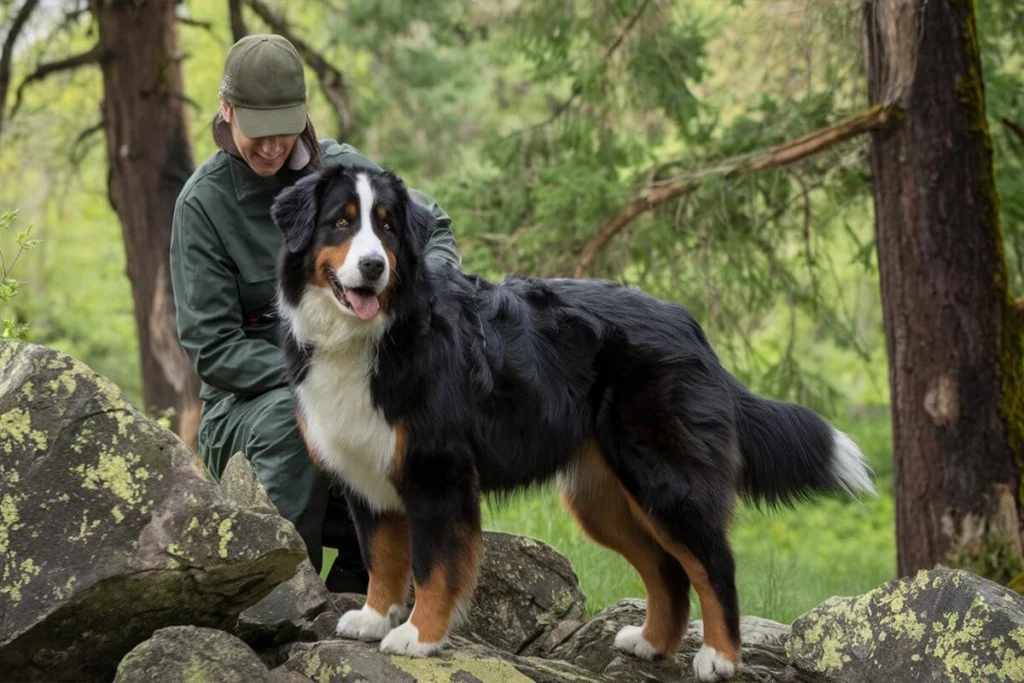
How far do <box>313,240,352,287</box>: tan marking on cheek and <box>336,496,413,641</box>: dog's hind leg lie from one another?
2.85 feet

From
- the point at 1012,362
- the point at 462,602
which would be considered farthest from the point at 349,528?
the point at 1012,362

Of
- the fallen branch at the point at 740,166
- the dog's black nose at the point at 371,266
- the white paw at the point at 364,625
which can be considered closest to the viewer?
the dog's black nose at the point at 371,266

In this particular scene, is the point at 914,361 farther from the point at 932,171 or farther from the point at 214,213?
the point at 214,213

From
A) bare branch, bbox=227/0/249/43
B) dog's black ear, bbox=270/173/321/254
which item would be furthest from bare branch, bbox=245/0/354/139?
dog's black ear, bbox=270/173/321/254

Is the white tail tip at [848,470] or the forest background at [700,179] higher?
the forest background at [700,179]

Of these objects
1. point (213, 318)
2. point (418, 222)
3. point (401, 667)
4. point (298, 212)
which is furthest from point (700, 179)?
point (401, 667)

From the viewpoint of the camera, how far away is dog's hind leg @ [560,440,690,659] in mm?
4738

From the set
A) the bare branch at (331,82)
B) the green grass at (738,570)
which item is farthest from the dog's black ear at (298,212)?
the bare branch at (331,82)

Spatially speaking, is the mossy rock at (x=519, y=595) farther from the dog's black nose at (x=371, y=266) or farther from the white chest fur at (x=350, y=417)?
the dog's black nose at (x=371, y=266)

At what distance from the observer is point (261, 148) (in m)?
5.01

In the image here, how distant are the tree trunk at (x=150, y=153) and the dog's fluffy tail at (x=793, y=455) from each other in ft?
22.7

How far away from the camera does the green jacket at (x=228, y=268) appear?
16.7 feet

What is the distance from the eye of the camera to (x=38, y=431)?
367 cm

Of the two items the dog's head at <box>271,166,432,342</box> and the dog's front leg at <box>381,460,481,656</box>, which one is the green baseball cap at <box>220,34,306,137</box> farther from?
the dog's front leg at <box>381,460,481,656</box>
